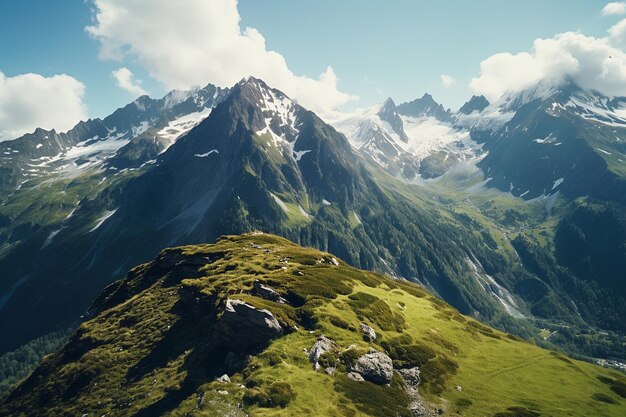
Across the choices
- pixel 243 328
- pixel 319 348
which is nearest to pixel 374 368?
pixel 319 348

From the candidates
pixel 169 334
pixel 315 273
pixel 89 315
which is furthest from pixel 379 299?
pixel 89 315

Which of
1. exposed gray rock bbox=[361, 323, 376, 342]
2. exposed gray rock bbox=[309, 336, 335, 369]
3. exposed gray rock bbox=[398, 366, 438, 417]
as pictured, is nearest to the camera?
exposed gray rock bbox=[398, 366, 438, 417]

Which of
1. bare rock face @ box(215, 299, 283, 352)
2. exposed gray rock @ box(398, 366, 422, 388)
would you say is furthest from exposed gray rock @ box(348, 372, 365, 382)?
bare rock face @ box(215, 299, 283, 352)

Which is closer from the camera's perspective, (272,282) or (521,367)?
(521,367)

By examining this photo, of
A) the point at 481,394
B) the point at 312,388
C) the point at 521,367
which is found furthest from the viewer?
the point at 521,367

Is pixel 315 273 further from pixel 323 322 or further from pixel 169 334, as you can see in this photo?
pixel 169 334

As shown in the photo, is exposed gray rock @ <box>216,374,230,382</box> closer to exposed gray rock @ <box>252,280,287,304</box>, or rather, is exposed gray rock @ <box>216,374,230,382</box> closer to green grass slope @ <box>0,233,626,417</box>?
green grass slope @ <box>0,233,626,417</box>

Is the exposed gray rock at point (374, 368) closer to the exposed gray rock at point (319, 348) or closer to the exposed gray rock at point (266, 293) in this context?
the exposed gray rock at point (319, 348)
